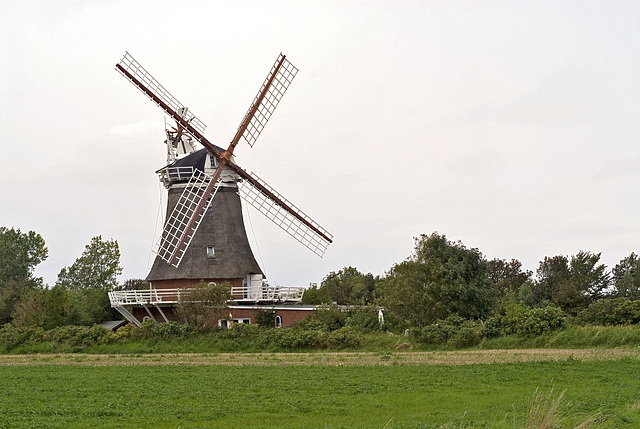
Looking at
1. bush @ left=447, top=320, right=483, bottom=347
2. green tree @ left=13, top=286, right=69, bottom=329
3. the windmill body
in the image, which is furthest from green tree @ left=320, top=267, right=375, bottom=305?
bush @ left=447, top=320, right=483, bottom=347

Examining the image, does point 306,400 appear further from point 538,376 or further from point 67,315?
point 67,315

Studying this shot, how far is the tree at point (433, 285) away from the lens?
116 ft

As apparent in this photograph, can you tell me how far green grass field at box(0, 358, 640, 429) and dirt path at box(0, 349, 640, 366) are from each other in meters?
1.53

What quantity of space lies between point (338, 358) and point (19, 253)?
4233 cm

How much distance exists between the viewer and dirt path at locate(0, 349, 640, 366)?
25.9m

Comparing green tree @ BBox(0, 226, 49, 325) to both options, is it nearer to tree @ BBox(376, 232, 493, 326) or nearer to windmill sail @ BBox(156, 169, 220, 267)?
windmill sail @ BBox(156, 169, 220, 267)

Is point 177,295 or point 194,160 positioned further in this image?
point 194,160

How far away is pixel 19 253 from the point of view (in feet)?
210

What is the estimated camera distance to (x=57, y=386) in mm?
21469

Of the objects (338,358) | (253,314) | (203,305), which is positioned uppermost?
(203,305)

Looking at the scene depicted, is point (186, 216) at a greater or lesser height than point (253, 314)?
greater

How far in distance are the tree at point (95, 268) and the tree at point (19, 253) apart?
523 cm

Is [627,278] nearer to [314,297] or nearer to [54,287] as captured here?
[314,297]

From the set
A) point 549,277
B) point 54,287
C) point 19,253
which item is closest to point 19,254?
point 19,253
